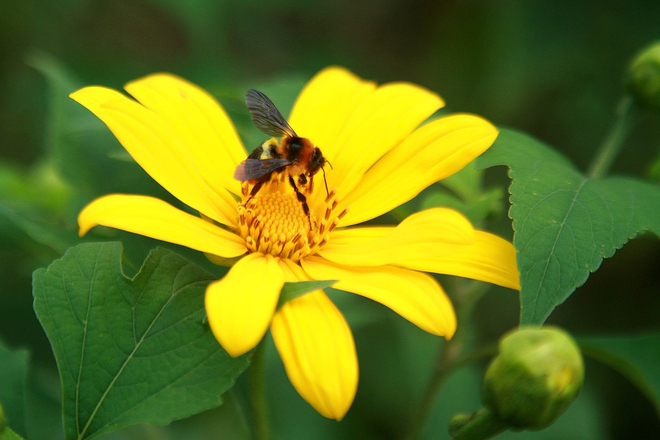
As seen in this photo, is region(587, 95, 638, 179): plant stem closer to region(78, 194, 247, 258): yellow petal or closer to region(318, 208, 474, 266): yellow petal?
region(318, 208, 474, 266): yellow petal

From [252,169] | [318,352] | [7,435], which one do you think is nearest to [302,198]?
[252,169]

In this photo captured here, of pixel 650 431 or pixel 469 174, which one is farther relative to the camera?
pixel 650 431

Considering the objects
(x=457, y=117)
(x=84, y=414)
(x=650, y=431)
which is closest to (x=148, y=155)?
(x=84, y=414)

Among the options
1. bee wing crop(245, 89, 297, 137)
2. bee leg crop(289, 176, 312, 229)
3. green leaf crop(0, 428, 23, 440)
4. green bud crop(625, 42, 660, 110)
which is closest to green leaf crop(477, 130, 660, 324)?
green bud crop(625, 42, 660, 110)

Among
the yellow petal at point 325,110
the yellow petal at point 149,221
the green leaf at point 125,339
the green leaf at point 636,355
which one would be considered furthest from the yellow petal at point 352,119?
the green leaf at point 636,355

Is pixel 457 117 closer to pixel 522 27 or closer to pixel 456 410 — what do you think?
pixel 456 410

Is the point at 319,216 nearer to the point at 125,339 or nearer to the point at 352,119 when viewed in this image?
the point at 352,119
